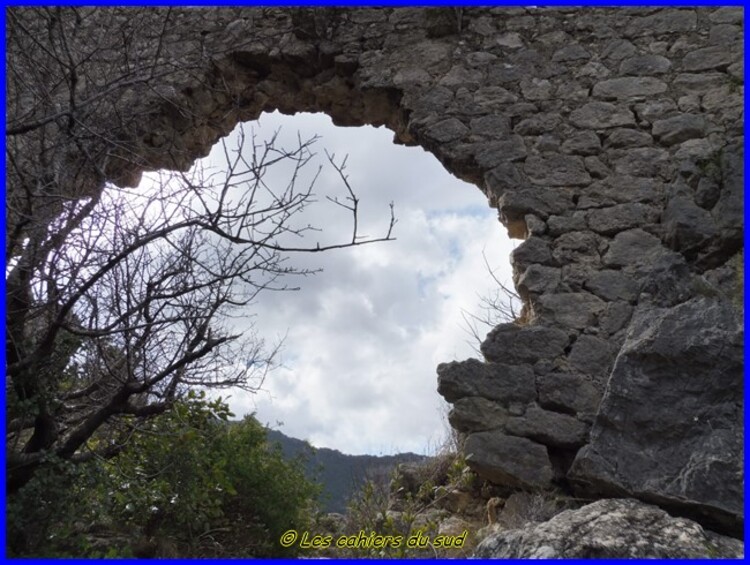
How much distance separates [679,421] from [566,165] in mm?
1595

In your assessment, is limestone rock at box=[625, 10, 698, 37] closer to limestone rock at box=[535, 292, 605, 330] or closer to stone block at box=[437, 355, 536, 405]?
limestone rock at box=[535, 292, 605, 330]

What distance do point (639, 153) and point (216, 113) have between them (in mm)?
2686

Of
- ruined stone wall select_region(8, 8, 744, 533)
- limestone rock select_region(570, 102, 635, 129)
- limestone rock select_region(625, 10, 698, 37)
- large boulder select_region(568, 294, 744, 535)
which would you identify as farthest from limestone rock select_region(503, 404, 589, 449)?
limestone rock select_region(625, 10, 698, 37)

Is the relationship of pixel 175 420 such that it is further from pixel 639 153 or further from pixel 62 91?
pixel 639 153

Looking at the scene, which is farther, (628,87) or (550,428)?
(628,87)

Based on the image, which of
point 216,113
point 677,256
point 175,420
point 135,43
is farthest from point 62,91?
point 677,256

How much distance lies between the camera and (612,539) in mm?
2137

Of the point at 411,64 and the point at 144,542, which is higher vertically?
the point at 411,64

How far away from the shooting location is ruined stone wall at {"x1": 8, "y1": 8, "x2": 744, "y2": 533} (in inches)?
110

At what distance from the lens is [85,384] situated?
3.20m

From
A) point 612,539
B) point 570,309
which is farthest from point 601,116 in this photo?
point 612,539

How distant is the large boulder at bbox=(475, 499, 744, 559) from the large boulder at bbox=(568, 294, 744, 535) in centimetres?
27

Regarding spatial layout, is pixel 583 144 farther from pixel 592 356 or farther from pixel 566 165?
pixel 592 356

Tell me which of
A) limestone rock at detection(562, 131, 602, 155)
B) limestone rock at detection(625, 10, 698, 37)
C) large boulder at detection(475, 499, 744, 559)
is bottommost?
large boulder at detection(475, 499, 744, 559)
